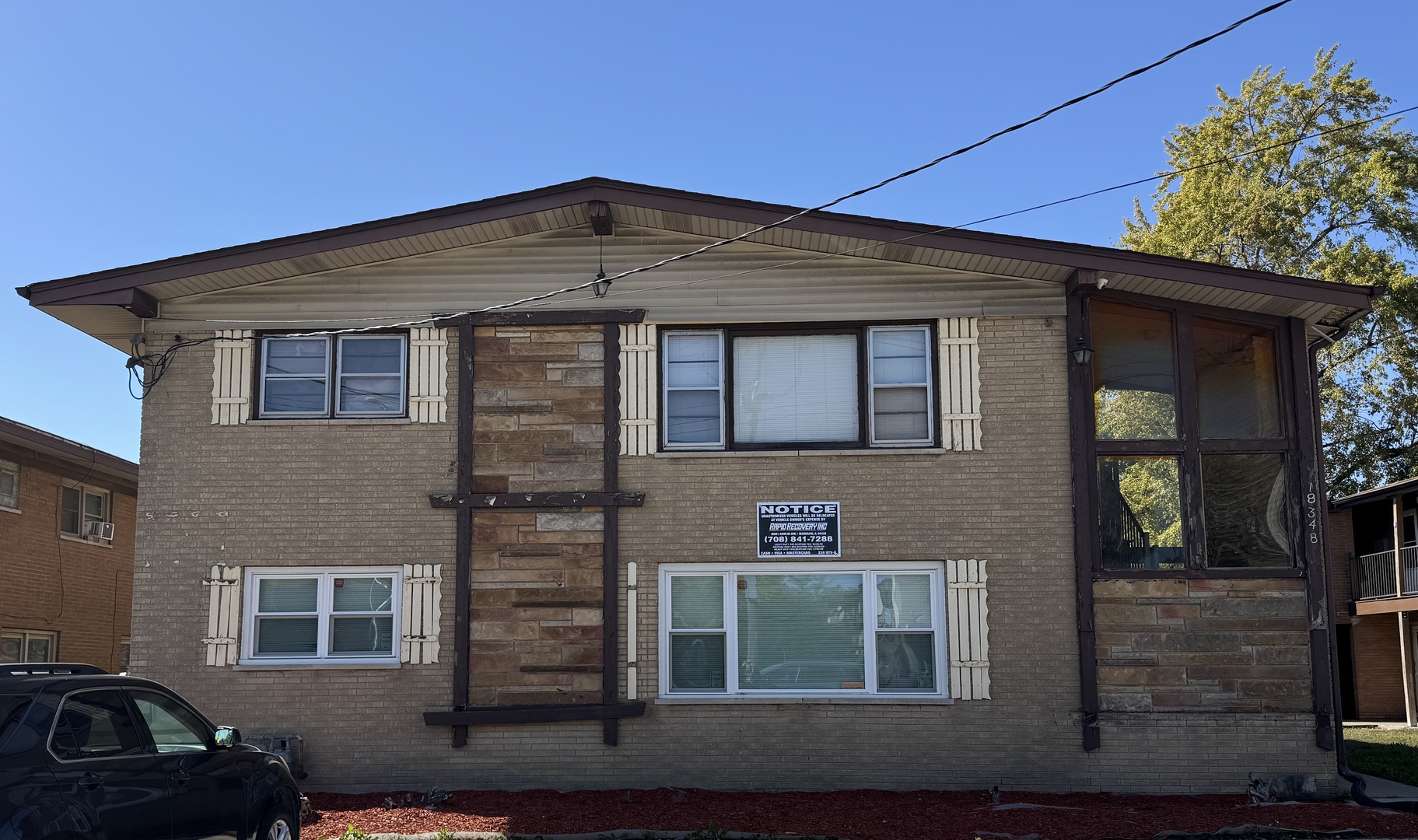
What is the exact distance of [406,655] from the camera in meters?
13.2

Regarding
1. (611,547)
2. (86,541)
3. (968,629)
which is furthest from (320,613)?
(86,541)

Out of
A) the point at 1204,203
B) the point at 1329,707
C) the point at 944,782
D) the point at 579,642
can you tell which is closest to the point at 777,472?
the point at 579,642

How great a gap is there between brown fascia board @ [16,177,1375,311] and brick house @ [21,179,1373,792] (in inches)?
1.6

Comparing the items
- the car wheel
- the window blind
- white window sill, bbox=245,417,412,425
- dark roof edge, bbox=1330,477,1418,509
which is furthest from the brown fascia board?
dark roof edge, bbox=1330,477,1418,509

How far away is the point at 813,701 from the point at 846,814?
1.73 metres

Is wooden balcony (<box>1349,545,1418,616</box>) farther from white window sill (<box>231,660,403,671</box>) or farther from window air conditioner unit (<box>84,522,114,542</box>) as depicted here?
window air conditioner unit (<box>84,522,114,542</box>)

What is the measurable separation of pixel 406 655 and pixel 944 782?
5.72 m

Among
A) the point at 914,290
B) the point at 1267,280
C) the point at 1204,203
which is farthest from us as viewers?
the point at 1204,203

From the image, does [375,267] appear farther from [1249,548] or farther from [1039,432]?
[1249,548]

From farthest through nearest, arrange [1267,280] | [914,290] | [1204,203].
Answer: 1. [1204,203]
2. [914,290]
3. [1267,280]

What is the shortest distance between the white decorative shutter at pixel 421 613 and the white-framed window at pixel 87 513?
36.0 feet

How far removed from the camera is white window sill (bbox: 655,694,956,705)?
13031mm

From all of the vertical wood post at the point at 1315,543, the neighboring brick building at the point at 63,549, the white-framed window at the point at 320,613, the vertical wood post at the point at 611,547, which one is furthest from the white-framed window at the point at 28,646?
the vertical wood post at the point at 1315,543

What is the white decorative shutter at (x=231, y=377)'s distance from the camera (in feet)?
44.8
